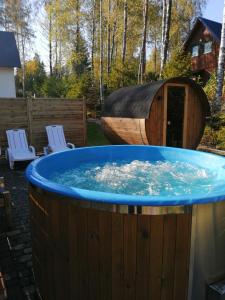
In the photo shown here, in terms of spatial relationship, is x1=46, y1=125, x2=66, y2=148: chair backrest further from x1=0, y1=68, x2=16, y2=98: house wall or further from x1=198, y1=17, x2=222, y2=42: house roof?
x1=198, y1=17, x2=222, y2=42: house roof

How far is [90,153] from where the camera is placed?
16.4 feet

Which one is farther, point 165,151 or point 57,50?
point 57,50

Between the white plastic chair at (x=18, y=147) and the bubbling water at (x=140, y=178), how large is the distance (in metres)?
2.54

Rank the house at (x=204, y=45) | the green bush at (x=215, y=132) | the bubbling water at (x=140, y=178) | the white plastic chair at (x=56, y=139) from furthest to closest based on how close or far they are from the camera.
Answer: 1. the house at (x=204, y=45)
2. the green bush at (x=215, y=132)
3. the white plastic chair at (x=56, y=139)
4. the bubbling water at (x=140, y=178)

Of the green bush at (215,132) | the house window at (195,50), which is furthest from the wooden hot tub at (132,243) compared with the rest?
the house window at (195,50)

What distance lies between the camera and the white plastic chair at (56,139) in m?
7.51

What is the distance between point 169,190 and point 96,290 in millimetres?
1824

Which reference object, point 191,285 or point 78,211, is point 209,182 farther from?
point 78,211

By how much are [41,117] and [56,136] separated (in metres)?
0.71

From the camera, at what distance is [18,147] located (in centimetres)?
704

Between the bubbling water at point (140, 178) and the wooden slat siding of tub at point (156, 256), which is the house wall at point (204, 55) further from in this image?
the wooden slat siding of tub at point (156, 256)

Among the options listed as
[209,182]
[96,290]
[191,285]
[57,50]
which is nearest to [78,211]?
[96,290]

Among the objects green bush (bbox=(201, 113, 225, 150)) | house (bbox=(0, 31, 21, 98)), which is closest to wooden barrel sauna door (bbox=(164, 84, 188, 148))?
green bush (bbox=(201, 113, 225, 150))

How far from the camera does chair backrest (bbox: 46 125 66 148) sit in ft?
25.0
